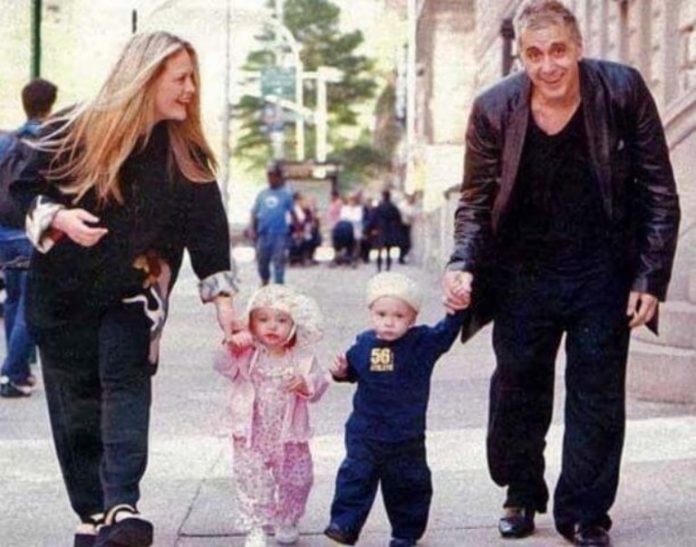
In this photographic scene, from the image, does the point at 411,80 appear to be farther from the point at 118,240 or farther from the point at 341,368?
the point at 118,240

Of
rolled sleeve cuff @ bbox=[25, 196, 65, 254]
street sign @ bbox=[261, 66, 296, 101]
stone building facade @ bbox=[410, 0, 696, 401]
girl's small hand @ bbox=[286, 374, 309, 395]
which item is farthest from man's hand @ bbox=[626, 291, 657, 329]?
street sign @ bbox=[261, 66, 296, 101]

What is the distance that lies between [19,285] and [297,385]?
16.2 feet

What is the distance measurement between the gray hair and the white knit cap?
894 mm

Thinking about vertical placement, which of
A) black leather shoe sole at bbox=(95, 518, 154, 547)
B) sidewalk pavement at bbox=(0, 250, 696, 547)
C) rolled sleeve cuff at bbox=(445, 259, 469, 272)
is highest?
rolled sleeve cuff at bbox=(445, 259, 469, 272)

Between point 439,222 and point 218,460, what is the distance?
76.9 feet

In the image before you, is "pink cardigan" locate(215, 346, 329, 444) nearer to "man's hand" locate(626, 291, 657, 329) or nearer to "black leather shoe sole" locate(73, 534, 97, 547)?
"black leather shoe sole" locate(73, 534, 97, 547)

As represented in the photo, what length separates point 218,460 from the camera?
324 inches

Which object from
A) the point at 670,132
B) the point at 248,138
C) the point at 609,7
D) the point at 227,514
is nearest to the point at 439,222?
the point at 609,7

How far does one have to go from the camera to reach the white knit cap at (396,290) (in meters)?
5.93

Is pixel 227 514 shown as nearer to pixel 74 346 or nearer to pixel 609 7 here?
pixel 74 346

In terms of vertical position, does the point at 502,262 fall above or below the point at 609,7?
below

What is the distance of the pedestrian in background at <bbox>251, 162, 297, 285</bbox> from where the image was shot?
877 inches

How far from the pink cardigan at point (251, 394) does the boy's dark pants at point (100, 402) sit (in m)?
0.30

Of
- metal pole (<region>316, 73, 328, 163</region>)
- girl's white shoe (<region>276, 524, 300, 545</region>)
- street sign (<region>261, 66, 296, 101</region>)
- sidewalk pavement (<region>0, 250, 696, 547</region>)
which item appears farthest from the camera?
metal pole (<region>316, 73, 328, 163</region>)
